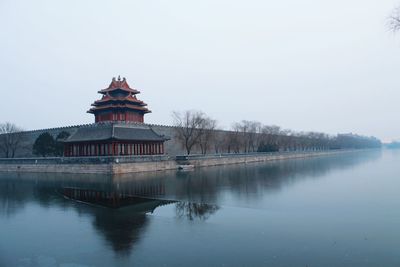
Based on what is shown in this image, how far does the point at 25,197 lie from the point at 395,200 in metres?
21.5

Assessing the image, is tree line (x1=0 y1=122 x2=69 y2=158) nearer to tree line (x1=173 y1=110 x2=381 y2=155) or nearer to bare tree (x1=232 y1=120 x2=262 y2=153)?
tree line (x1=173 y1=110 x2=381 y2=155)

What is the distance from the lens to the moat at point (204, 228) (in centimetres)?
875

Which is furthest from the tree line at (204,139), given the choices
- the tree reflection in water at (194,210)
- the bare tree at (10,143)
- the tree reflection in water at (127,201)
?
the tree reflection in water at (194,210)

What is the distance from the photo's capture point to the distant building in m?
38.3

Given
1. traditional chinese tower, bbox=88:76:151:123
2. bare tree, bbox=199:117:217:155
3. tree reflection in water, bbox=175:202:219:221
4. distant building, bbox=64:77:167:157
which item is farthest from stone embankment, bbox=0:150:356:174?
tree reflection in water, bbox=175:202:219:221

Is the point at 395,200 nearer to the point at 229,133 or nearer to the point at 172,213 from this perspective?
the point at 172,213

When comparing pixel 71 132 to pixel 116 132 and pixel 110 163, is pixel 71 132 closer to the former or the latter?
pixel 116 132

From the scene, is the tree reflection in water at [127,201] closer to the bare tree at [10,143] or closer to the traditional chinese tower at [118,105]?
the traditional chinese tower at [118,105]

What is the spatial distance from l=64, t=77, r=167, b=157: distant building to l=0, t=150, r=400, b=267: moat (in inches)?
708

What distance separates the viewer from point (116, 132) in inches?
1513

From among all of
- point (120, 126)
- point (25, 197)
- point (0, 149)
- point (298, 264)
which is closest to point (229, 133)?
point (120, 126)

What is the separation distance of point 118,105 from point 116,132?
6208 millimetres

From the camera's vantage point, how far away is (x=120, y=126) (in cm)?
4056

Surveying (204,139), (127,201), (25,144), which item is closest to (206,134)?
(204,139)
